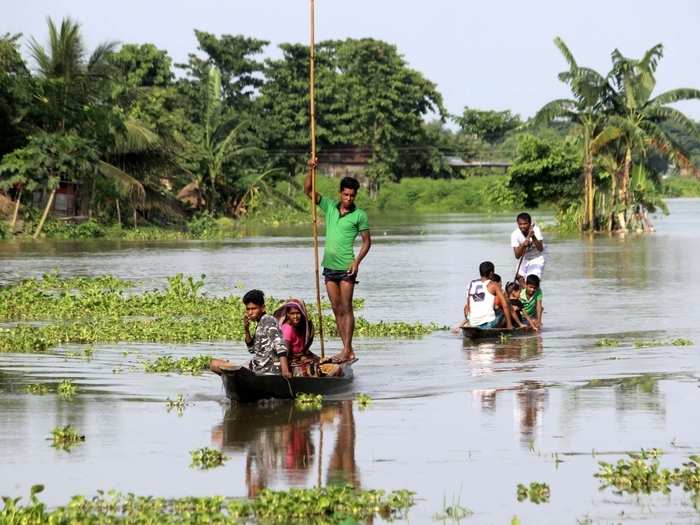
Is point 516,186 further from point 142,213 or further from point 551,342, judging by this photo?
point 551,342

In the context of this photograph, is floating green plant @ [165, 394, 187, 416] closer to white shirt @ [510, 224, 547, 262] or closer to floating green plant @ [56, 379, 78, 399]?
floating green plant @ [56, 379, 78, 399]

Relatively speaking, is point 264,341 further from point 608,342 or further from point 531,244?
point 531,244

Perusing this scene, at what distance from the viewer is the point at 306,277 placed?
90.7 ft

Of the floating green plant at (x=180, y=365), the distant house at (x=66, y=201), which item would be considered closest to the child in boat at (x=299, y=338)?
the floating green plant at (x=180, y=365)

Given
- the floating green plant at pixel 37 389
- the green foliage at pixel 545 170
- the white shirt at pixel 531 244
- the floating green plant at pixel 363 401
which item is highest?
the green foliage at pixel 545 170

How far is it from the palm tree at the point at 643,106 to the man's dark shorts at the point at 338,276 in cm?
3329

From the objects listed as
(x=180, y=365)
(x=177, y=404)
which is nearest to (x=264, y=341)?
(x=177, y=404)

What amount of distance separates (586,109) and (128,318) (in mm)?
31214

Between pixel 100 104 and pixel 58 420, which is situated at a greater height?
pixel 100 104

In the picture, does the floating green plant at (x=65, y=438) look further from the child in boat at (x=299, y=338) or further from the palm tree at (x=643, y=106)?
the palm tree at (x=643, y=106)

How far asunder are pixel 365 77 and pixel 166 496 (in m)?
80.4

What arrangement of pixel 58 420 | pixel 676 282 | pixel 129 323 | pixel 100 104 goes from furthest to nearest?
1. pixel 100 104
2. pixel 676 282
3. pixel 129 323
4. pixel 58 420

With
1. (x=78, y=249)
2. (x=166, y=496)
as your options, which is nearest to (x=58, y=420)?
(x=166, y=496)

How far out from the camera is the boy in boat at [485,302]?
16.0m
